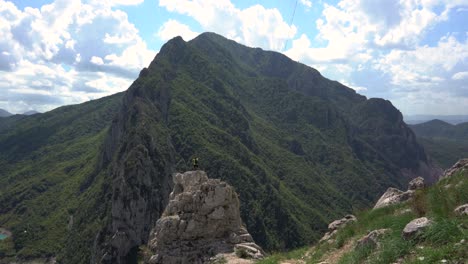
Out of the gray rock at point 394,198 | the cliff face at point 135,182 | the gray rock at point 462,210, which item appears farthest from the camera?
the cliff face at point 135,182

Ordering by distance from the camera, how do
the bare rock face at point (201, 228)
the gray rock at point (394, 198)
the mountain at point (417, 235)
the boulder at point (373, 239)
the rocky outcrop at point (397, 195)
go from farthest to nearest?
the bare rock face at point (201, 228), the rocky outcrop at point (397, 195), the gray rock at point (394, 198), the boulder at point (373, 239), the mountain at point (417, 235)

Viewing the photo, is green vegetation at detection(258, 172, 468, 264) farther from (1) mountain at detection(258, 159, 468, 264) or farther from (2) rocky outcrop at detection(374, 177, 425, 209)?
(2) rocky outcrop at detection(374, 177, 425, 209)

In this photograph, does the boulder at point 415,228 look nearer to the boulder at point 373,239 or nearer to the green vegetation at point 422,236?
the green vegetation at point 422,236

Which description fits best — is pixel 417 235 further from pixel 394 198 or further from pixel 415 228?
pixel 394 198

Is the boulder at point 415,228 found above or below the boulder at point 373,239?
above

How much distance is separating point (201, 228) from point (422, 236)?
18504mm

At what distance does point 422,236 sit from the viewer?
37.6 ft

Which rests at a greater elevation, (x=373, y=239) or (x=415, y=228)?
(x=415, y=228)

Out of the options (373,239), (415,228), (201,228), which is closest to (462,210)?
(415,228)

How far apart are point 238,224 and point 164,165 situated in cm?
12819

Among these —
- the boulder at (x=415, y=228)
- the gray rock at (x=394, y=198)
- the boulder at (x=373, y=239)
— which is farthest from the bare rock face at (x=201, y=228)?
the boulder at (x=415, y=228)

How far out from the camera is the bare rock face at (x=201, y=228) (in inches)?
1080

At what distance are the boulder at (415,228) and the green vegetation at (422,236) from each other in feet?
0.50

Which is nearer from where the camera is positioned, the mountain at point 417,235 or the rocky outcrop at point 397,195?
the mountain at point 417,235
